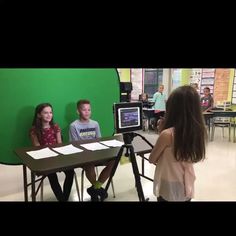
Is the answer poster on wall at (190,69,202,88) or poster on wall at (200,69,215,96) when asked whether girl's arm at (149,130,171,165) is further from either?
poster on wall at (190,69,202,88)

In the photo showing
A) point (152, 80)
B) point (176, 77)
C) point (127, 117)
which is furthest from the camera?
point (152, 80)

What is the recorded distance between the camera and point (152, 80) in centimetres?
683

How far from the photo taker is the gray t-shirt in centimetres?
233

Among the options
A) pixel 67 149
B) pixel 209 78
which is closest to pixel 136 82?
pixel 209 78

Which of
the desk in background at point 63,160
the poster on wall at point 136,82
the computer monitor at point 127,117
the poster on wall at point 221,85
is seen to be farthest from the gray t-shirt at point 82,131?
the poster on wall at point 221,85

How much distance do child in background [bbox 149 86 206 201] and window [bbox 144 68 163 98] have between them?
5571 mm

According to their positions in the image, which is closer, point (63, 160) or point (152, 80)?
point (63, 160)

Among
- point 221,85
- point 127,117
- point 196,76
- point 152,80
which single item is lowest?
point 127,117

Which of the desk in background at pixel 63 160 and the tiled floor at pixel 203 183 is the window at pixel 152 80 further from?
the desk in background at pixel 63 160

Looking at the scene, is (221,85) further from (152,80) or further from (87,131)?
(87,131)

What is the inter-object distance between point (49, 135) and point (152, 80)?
196 inches

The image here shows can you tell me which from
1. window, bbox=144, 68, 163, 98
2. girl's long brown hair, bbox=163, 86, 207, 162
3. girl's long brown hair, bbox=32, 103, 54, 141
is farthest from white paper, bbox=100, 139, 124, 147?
window, bbox=144, 68, 163, 98
